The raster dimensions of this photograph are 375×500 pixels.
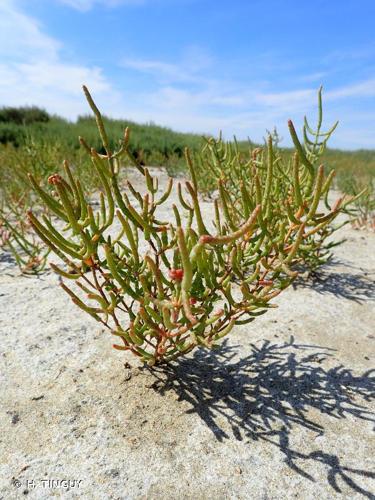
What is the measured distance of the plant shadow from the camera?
1.16 m

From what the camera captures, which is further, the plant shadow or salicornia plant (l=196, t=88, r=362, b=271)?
the plant shadow

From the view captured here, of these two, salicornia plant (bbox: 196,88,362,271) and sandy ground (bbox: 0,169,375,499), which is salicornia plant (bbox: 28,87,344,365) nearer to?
salicornia plant (bbox: 196,88,362,271)


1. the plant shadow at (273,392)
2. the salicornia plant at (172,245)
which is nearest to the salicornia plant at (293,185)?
the salicornia plant at (172,245)

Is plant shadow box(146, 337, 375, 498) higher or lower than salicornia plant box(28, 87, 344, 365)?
lower

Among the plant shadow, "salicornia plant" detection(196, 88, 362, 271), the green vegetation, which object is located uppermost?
"salicornia plant" detection(196, 88, 362, 271)

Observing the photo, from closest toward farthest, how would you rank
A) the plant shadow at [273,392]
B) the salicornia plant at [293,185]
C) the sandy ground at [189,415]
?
the salicornia plant at [293,185] → the sandy ground at [189,415] → the plant shadow at [273,392]

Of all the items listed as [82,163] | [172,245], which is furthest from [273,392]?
[82,163]

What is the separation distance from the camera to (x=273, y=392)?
53.4 inches

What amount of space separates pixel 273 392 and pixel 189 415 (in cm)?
31

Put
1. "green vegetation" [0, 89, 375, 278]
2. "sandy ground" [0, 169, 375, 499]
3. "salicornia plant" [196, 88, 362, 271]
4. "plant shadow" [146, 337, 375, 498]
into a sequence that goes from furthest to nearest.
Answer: "green vegetation" [0, 89, 375, 278]
"plant shadow" [146, 337, 375, 498]
"sandy ground" [0, 169, 375, 499]
"salicornia plant" [196, 88, 362, 271]

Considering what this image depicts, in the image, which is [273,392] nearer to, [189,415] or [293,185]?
[189,415]

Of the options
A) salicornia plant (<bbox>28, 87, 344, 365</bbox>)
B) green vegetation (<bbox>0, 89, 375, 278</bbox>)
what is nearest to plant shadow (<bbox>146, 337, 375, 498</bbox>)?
salicornia plant (<bbox>28, 87, 344, 365</bbox>)

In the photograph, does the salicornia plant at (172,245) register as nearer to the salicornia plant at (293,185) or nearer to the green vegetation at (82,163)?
the salicornia plant at (293,185)

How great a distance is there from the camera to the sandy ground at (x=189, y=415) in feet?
3.36
